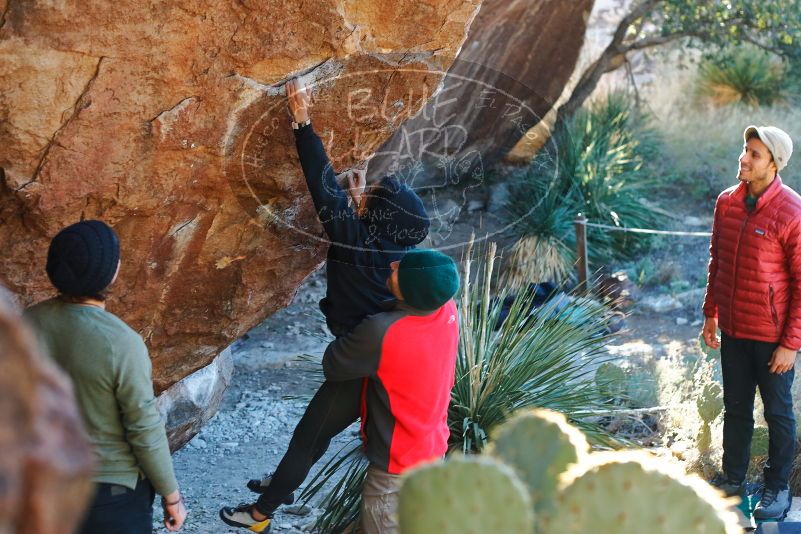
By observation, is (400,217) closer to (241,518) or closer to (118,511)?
(241,518)

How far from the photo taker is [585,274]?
23.0 feet

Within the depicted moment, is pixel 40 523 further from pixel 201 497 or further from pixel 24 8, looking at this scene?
pixel 201 497

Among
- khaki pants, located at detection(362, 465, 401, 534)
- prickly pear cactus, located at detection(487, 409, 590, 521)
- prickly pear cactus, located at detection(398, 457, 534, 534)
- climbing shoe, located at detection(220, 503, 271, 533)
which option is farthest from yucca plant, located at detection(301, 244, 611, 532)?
prickly pear cactus, located at detection(398, 457, 534, 534)

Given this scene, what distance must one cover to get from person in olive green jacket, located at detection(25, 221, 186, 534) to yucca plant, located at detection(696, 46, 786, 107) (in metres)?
11.5

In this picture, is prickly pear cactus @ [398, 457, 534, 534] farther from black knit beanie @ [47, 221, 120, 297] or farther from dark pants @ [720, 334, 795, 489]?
dark pants @ [720, 334, 795, 489]

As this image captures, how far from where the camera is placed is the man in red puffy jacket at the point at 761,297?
4.13 meters

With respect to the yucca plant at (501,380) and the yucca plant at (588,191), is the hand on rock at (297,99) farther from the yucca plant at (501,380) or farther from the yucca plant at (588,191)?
the yucca plant at (588,191)

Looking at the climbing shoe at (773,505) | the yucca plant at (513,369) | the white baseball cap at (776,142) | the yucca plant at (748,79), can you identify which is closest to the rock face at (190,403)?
the yucca plant at (513,369)

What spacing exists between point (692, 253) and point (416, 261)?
771 centimetres

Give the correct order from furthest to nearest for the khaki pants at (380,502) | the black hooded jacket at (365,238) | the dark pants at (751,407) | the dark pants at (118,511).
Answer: the dark pants at (751,407), the black hooded jacket at (365,238), the khaki pants at (380,502), the dark pants at (118,511)

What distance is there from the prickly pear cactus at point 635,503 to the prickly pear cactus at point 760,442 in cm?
386

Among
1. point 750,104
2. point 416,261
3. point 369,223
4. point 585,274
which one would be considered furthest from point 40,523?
point 750,104

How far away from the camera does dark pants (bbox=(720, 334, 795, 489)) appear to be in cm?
429

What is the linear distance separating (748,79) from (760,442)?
9147 millimetres
